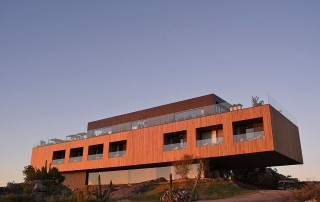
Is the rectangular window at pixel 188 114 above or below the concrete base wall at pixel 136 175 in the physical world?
above

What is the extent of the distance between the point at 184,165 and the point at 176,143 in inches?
166

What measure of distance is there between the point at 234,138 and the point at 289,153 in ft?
20.4

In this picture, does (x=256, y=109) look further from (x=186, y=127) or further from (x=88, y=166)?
(x=88, y=166)

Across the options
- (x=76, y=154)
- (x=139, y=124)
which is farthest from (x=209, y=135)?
(x=76, y=154)

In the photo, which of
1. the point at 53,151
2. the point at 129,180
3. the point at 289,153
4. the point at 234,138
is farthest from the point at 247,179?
the point at 53,151

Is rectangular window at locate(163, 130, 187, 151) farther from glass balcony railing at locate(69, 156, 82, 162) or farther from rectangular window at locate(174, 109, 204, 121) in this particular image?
glass balcony railing at locate(69, 156, 82, 162)

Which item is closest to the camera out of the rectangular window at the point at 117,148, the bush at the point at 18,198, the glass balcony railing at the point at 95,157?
the bush at the point at 18,198

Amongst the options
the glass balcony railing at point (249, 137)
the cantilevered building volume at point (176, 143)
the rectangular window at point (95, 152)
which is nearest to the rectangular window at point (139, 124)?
the cantilevered building volume at point (176, 143)

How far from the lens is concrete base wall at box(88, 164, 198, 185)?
3672 centimetres

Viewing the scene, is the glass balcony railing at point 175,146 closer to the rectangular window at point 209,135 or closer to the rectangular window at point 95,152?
the rectangular window at point 209,135

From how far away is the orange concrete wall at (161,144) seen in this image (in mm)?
30484

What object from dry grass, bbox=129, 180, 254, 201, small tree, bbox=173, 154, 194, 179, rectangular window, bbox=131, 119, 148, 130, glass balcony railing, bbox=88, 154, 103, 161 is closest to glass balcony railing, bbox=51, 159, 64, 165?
glass balcony railing, bbox=88, 154, 103, 161

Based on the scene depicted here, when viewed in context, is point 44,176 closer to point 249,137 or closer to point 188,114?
point 188,114

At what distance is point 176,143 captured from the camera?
1447 inches
